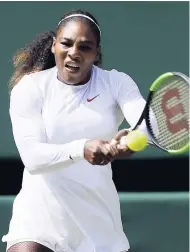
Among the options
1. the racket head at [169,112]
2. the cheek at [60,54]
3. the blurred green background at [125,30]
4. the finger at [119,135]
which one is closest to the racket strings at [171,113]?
the racket head at [169,112]

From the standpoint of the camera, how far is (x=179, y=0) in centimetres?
409

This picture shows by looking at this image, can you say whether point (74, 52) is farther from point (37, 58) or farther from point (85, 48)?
point (37, 58)

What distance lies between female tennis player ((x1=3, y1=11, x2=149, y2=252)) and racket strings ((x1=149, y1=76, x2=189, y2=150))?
0.08 metres

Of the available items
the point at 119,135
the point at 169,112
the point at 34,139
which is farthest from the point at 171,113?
the point at 34,139

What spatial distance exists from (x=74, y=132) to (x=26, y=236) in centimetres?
33

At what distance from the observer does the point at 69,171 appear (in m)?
2.74

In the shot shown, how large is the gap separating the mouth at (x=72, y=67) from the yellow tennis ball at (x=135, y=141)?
380 millimetres

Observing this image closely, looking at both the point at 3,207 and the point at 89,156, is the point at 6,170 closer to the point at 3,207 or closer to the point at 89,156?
the point at 3,207

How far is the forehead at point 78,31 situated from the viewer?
272 centimetres

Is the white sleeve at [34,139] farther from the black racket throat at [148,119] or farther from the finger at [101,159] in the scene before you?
the black racket throat at [148,119]

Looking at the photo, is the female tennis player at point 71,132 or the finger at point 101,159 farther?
the female tennis player at point 71,132

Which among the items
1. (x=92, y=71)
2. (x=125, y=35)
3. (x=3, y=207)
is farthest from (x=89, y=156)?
(x=125, y=35)

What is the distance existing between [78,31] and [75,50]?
0.20 ft

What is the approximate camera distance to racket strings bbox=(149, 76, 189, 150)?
2629mm
